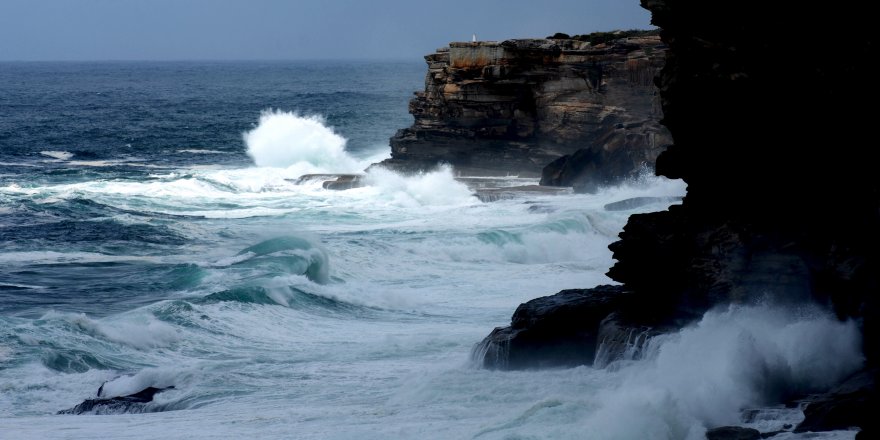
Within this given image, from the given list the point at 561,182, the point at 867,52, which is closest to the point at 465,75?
the point at 561,182

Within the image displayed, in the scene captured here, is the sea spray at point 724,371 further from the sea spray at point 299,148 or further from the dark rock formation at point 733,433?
the sea spray at point 299,148

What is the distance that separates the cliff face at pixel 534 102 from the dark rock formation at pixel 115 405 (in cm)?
2248

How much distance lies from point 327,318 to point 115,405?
21.7 ft

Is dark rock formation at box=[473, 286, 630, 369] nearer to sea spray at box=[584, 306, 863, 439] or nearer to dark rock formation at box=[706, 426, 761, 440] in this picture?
sea spray at box=[584, 306, 863, 439]

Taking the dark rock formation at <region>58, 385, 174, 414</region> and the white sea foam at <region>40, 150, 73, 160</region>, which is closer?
the dark rock formation at <region>58, 385, 174, 414</region>

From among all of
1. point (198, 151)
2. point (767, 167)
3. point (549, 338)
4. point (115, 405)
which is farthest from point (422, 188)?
point (767, 167)

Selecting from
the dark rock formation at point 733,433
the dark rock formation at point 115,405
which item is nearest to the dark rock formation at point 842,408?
the dark rock formation at point 733,433

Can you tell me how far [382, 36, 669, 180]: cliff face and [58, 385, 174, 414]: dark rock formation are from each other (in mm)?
→ 22483

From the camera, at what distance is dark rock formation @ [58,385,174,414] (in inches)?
623

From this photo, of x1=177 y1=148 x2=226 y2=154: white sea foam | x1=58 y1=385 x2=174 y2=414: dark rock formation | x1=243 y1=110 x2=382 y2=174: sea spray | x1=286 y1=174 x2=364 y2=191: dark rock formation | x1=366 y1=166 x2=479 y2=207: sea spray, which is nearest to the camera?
x1=58 y1=385 x2=174 y2=414: dark rock formation

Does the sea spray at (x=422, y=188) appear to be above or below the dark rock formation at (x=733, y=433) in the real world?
below

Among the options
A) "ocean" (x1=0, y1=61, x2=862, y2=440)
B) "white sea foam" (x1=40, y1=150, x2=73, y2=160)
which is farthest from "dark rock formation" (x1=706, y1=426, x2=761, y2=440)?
"white sea foam" (x1=40, y1=150, x2=73, y2=160)

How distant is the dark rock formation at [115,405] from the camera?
1582 cm

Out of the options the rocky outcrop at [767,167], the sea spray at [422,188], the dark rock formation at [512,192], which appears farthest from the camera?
the sea spray at [422,188]
